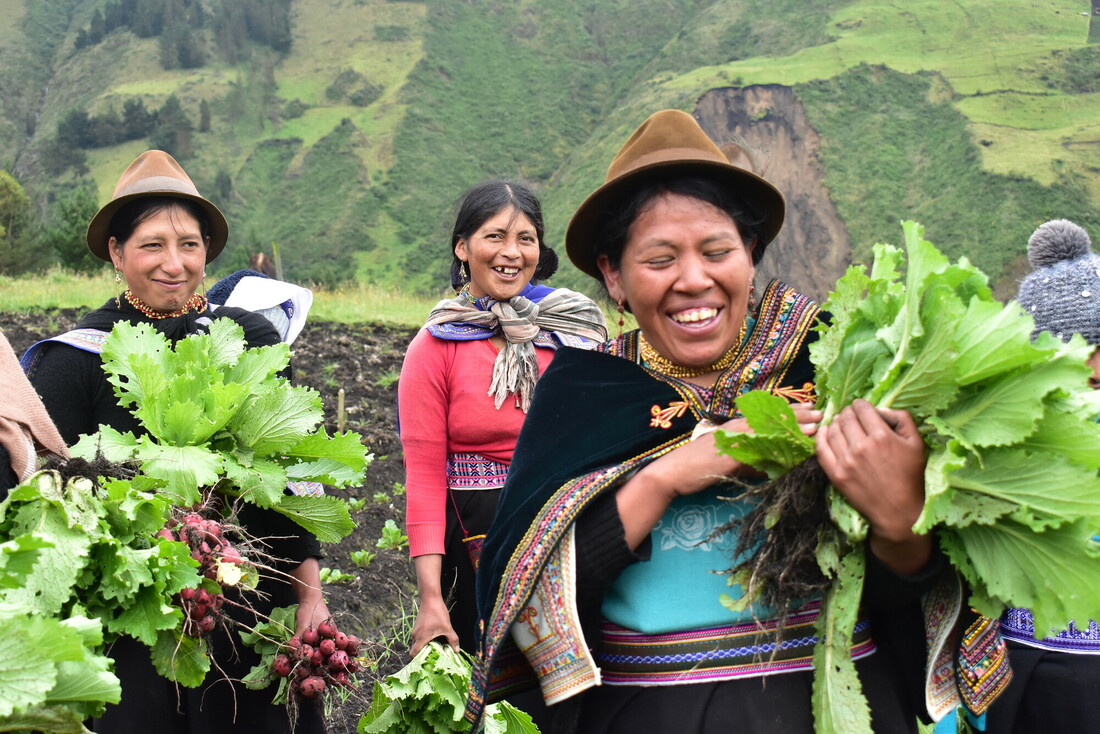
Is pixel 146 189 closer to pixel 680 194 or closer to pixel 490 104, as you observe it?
pixel 680 194

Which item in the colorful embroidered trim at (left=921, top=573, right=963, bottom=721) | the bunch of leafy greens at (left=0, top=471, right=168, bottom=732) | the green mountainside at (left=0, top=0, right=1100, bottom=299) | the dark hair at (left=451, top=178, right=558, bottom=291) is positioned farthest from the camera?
the green mountainside at (left=0, top=0, right=1100, bottom=299)

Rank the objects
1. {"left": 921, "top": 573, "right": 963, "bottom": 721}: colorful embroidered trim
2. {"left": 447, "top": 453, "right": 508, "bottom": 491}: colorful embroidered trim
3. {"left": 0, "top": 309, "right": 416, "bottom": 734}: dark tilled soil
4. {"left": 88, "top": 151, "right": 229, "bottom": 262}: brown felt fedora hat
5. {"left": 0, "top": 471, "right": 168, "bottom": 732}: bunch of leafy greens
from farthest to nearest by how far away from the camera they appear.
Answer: {"left": 0, "top": 309, "right": 416, "bottom": 734}: dark tilled soil < {"left": 447, "top": 453, "right": 508, "bottom": 491}: colorful embroidered trim < {"left": 88, "top": 151, "right": 229, "bottom": 262}: brown felt fedora hat < {"left": 921, "top": 573, "right": 963, "bottom": 721}: colorful embroidered trim < {"left": 0, "top": 471, "right": 168, "bottom": 732}: bunch of leafy greens

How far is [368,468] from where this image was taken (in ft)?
26.0

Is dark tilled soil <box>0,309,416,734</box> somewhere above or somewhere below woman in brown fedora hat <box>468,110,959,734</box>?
below

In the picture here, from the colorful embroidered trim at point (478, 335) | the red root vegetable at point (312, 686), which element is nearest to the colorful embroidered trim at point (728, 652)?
the red root vegetable at point (312, 686)

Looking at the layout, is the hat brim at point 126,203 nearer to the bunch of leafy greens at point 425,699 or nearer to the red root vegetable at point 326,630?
the red root vegetable at point 326,630

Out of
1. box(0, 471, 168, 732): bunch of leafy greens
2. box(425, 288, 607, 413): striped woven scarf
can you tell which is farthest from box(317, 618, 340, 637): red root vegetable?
box(425, 288, 607, 413): striped woven scarf

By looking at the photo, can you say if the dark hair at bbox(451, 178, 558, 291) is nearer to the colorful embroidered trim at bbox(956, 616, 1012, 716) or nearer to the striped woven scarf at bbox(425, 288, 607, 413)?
the striped woven scarf at bbox(425, 288, 607, 413)

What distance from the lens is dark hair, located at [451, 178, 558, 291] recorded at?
368cm

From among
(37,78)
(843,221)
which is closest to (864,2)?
(843,221)

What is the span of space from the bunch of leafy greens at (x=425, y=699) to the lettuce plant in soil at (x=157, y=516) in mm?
480

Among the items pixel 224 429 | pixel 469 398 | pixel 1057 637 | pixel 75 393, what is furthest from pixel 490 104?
pixel 1057 637

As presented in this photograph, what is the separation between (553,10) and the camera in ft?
261

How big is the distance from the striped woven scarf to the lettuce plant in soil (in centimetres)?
80
